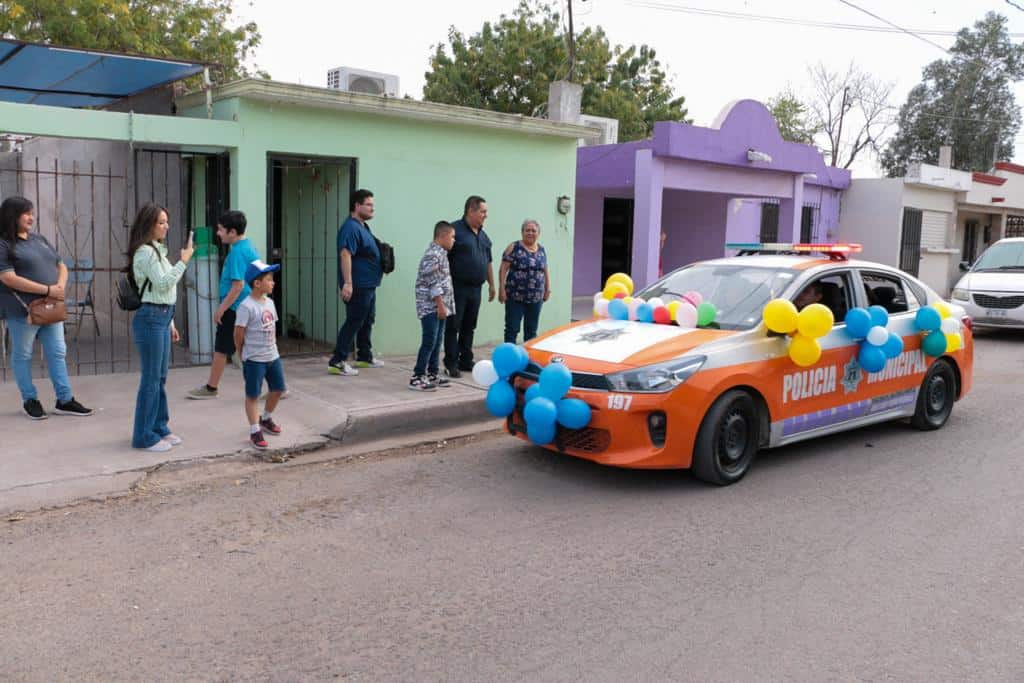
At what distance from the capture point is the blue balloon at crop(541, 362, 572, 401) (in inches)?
225

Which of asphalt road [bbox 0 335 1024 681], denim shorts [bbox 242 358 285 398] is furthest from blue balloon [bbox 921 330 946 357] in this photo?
denim shorts [bbox 242 358 285 398]

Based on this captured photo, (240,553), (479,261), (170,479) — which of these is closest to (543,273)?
(479,261)

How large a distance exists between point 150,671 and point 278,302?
7.89m

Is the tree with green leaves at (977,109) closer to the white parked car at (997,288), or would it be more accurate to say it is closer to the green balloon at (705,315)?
the white parked car at (997,288)

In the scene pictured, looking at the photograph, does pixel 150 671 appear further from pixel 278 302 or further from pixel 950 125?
pixel 950 125

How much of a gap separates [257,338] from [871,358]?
4593 millimetres

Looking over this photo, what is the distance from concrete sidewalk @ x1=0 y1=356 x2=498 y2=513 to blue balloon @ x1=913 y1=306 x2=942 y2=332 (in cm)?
378

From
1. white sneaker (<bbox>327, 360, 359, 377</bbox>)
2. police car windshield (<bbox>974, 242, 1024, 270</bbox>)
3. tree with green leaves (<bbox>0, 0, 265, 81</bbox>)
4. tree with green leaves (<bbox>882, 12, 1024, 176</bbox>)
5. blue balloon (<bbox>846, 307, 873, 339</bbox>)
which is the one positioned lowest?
white sneaker (<bbox>327, 360, 359, 377</bbox>)

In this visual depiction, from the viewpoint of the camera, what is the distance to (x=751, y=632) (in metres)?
3.82

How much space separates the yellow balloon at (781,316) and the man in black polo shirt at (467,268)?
12.0ft

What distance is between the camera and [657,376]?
5.67 metres

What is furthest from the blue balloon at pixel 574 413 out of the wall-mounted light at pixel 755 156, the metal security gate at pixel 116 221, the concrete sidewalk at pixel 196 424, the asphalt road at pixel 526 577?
the wall-mounted light at pixel 755 156

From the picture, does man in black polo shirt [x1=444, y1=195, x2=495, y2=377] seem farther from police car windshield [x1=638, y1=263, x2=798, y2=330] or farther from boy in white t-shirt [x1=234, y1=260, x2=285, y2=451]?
boy in white t-shirt [x1=234, y1=260, x2=285, y2=451]

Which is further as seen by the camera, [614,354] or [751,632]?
[614,354]
